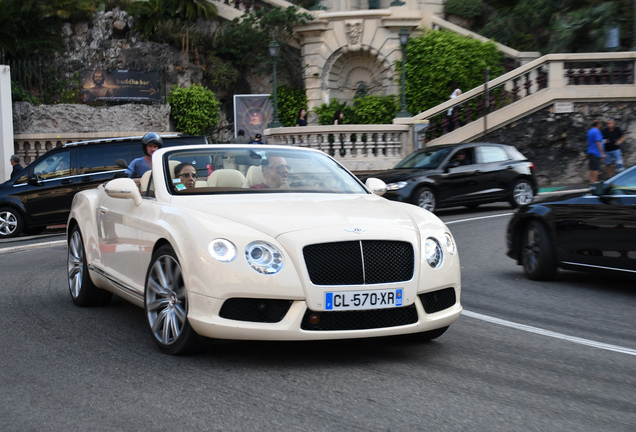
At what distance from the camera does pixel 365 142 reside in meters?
26.7

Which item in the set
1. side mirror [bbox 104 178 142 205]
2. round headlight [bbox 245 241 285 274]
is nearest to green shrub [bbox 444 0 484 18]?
side mirror [bbox 104 178 142 205]

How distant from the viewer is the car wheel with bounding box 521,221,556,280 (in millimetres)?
9562

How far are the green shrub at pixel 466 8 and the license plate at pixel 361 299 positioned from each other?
33.4 metres

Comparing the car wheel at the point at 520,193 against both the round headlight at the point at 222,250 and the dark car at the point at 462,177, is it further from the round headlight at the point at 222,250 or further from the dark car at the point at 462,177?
the round headlight at the point at 222,250

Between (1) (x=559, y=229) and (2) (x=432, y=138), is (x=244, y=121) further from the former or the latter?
(1) (x=559, y=229)

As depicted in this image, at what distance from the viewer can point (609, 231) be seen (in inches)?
342

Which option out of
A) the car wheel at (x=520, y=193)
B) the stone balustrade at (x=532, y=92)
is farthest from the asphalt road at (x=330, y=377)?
the stone balustrade at (x=532, y=92)

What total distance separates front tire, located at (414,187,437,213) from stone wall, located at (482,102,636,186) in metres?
9.11

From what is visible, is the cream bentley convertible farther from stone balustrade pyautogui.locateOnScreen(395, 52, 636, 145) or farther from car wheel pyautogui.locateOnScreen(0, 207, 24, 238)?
stone balustrade pyautogui.locateOnScreen(395, 52, 636, 145)

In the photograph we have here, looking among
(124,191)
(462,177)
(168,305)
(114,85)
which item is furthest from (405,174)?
(114,85)

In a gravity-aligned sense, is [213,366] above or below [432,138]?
below

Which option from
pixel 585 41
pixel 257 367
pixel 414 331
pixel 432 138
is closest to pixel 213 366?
pixel 257 367

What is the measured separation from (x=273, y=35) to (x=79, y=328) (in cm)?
2849

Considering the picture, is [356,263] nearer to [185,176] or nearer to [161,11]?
[185,176]
